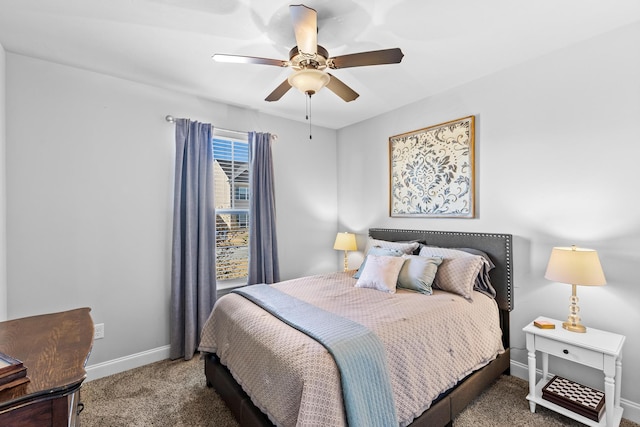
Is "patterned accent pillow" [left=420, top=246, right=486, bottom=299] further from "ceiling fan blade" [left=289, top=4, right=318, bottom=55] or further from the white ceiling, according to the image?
"ceiling fan blade" [left=289, top=4, right=318, bottom=55]

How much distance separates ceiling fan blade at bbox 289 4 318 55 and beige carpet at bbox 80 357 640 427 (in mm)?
2413

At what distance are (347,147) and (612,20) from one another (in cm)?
275

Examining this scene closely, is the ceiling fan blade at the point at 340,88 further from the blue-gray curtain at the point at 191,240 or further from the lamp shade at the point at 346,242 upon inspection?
the lamp shade at the point at 346,242

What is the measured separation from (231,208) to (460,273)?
2437 millimetres

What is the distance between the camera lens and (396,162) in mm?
3508

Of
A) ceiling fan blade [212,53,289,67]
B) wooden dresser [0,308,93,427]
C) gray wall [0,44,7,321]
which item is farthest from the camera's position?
gray wall [0,44,7,321]

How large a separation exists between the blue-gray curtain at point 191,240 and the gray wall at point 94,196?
0.13 metres

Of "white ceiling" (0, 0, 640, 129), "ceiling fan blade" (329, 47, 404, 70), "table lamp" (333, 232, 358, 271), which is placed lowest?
"table lamp" (333, 232, 358, 271)

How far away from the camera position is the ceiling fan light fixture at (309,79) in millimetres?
1824

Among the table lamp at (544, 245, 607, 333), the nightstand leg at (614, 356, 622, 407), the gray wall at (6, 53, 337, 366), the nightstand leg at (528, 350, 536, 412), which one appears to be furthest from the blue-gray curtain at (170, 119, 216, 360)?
the nightstand leg at (614, 356, 622, 407)

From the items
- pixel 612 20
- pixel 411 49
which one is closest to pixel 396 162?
pixel 411 49

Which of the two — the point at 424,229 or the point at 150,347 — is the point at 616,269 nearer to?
the point at 424,229

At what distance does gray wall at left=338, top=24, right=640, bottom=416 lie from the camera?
6.63ft

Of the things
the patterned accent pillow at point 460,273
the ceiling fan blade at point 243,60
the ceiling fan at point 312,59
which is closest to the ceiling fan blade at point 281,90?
the ceiling fan at point 312,59
